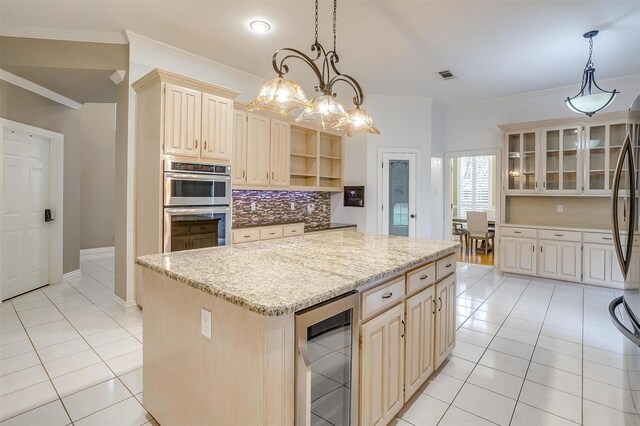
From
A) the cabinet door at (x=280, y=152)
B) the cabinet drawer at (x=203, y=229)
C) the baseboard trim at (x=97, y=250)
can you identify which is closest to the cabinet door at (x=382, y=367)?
the cabinet drawer at (x=203, y=229)

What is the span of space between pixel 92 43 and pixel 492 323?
5.41 m

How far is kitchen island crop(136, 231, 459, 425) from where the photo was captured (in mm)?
1182

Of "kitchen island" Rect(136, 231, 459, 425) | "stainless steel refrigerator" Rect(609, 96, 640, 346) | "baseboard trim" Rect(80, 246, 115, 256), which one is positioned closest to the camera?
"kitchen island" Rect(136, 231, 459, 425)

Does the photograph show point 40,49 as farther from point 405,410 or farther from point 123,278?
point 405,410

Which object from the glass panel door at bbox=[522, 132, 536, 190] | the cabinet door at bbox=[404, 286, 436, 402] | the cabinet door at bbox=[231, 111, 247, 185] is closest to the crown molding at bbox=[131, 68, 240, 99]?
the cabinet door at bbox=[231, 111, 247, 185]

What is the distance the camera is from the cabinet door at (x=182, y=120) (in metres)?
3.25

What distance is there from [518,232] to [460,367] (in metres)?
3.52

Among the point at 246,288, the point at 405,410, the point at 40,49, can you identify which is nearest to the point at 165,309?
the point at 246,288

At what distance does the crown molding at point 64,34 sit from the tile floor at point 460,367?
3068 millimetres

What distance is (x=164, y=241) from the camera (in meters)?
3.24

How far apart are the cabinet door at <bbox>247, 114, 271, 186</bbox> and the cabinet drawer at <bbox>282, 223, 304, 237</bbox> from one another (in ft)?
Result: 2.28

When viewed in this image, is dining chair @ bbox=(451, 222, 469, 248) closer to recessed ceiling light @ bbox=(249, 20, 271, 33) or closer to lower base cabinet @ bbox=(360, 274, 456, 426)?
lower base cabinet @ bbox=(360, 274, 456, 426)

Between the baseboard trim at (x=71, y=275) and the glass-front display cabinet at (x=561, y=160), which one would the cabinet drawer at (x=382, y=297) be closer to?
the glass-front display cabinet at (x=561, y=160)

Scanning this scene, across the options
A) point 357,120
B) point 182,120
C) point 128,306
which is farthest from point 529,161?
point 128,306
